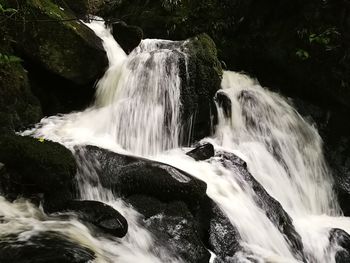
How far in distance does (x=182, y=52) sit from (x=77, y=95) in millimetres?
2255

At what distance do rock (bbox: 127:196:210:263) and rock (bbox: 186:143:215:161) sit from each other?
191 centimetres

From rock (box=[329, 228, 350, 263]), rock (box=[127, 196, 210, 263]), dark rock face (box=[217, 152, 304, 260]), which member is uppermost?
rock (box=[127, 196, 210, 263])

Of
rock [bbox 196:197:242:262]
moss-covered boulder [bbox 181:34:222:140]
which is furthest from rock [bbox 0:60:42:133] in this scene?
rock [bbox 196:197:242:262]

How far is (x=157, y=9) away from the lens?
42.8 ft

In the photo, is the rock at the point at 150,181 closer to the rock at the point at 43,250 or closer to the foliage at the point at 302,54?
the rock at the point at 43,250

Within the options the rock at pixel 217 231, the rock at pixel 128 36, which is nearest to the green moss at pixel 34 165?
the rock at pixel 217 231

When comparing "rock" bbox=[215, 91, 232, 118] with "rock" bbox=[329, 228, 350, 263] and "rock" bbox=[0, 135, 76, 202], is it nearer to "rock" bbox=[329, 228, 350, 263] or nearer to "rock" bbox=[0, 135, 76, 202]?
"rock" bbox=[329, 228, 350, 263]

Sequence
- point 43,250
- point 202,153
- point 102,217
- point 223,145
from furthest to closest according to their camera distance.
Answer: point 223,145 < point 202,153 < point 102,217 < point 43,250

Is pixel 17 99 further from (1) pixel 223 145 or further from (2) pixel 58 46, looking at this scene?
(1) pixel 223 145

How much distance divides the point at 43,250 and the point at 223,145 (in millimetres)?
5446

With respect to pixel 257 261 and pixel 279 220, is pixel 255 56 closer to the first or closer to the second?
pixel 279 220

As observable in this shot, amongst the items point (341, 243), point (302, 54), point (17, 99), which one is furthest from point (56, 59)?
point (341, 243)

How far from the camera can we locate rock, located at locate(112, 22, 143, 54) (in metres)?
11.1

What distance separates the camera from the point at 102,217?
191 inches
